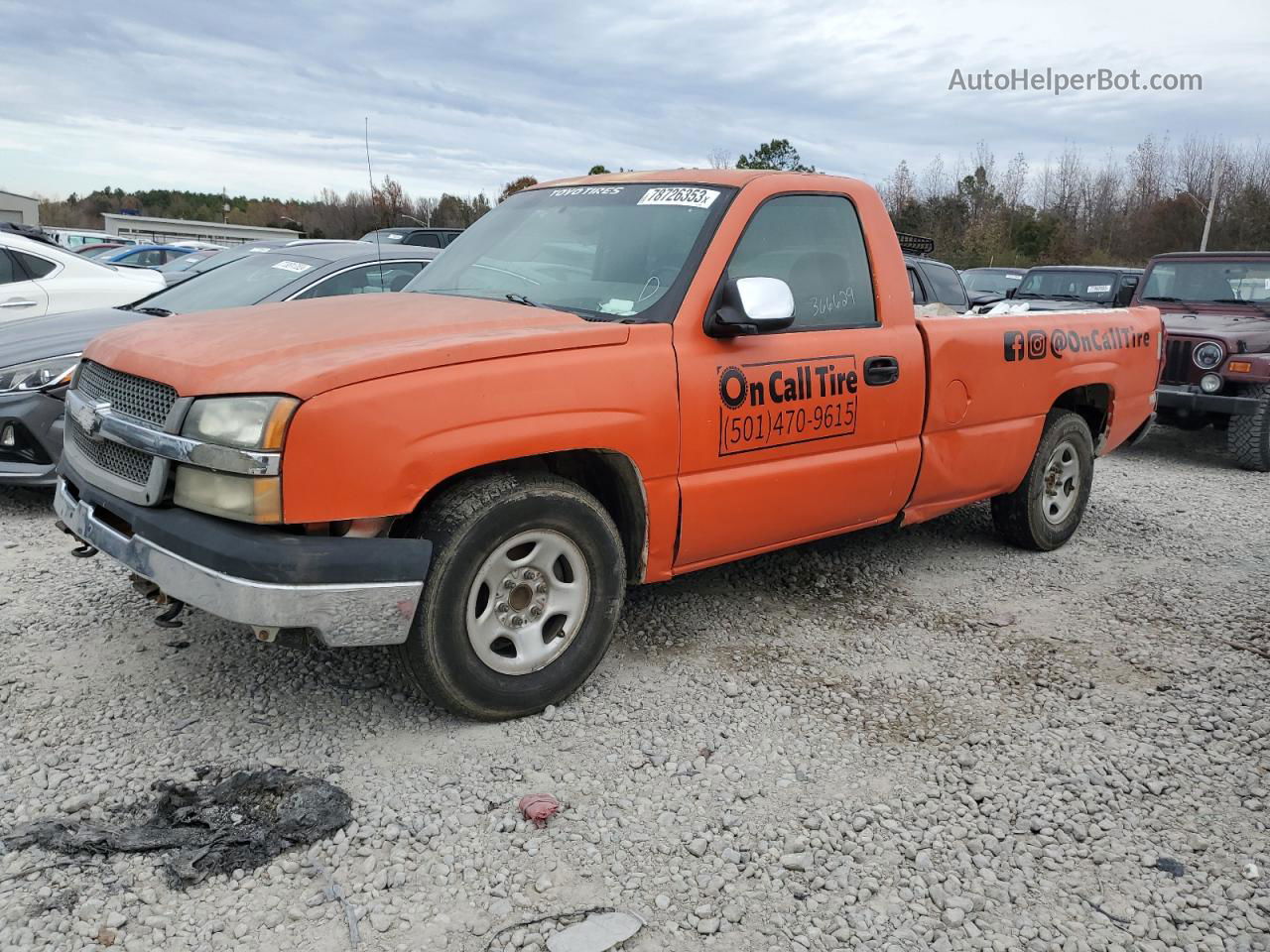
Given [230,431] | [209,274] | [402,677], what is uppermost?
[209,274]

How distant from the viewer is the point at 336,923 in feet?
8.02

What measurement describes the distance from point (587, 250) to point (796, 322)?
887 millimetres

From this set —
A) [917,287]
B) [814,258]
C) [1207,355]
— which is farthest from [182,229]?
[814,258]

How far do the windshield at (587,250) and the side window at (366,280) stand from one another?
1.89m

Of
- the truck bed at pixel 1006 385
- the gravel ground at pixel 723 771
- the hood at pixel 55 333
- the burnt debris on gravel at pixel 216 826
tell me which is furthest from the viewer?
the hood at pixel 55 333

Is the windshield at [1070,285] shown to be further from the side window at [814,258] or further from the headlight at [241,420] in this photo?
the headlight at [241,420]

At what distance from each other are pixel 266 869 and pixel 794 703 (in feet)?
6.19

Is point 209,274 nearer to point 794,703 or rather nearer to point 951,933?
point 794,703

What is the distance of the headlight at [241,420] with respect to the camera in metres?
2.82

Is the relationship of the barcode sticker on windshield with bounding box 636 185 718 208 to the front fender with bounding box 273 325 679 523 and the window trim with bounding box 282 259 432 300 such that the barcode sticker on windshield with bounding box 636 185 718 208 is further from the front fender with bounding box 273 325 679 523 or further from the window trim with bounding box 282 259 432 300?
the window trim with bounding box 282 259 432 300

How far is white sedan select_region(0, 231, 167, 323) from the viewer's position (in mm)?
7695

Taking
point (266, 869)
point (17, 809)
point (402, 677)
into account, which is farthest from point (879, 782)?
point (17, 809)

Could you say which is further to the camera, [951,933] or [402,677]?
[402,677]

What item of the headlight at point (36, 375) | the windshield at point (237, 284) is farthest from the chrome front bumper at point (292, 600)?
the windshield at point (237, 284)
